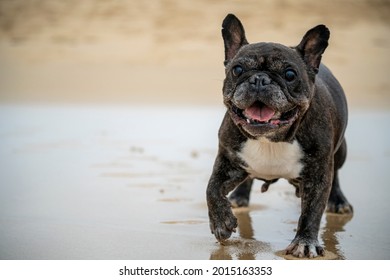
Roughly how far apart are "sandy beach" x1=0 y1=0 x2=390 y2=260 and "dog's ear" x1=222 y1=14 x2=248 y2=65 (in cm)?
103

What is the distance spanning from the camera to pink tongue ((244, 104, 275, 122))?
12.1ft

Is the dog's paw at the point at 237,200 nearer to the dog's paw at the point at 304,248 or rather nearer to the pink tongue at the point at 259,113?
the dog's paw at the point at 304,248

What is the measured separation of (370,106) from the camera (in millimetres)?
11438

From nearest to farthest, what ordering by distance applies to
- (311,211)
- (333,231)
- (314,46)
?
(311,211) < (314,46) < (333,231)

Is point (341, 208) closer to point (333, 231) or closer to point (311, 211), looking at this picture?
point (333, 231)

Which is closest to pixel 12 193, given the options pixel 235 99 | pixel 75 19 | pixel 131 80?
pixel 235 99

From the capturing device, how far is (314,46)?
3957 mm

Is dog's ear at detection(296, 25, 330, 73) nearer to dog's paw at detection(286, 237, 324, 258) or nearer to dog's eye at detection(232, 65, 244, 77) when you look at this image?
dog's eye at detection(232, 65, 244, 77)

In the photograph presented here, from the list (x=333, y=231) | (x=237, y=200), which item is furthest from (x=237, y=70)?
(x=237, y=200)

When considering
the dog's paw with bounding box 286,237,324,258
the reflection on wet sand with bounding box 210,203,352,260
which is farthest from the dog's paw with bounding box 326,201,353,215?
the dog's paw with bounding box 286,237,324,258

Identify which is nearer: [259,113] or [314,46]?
[259,113]

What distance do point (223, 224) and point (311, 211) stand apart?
46cm

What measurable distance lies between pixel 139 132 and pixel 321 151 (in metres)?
5.30
